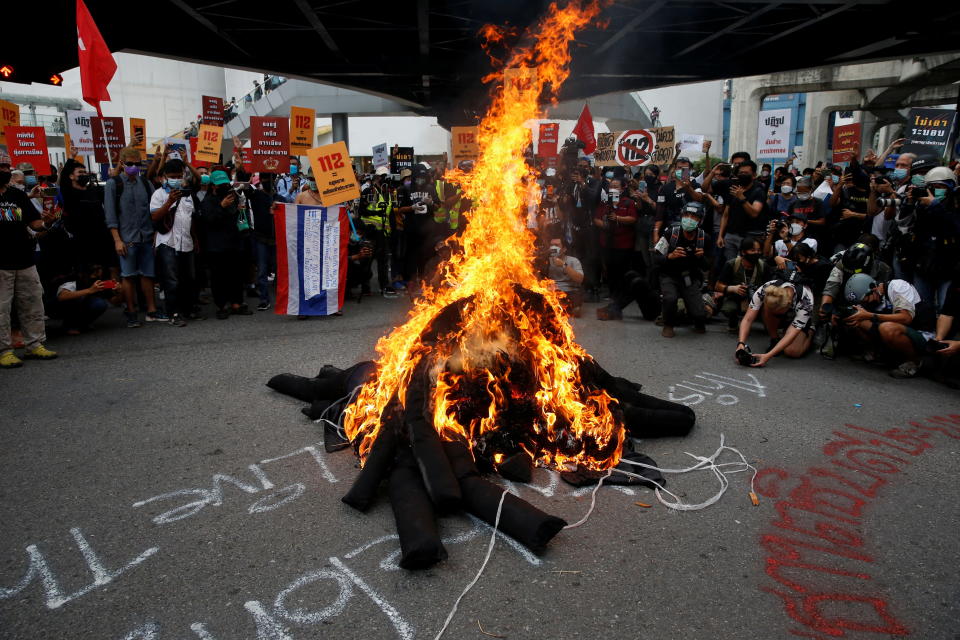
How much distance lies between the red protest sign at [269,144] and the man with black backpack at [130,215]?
227 cm

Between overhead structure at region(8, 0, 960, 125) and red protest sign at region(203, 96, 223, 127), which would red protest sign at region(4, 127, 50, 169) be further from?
red protest sign at region(203, 96, 223, 127)

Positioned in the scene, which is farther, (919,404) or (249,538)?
(919,404)

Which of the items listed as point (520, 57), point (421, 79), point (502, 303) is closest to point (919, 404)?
point (502, 303)

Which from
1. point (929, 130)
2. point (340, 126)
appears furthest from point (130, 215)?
point (340, 126)

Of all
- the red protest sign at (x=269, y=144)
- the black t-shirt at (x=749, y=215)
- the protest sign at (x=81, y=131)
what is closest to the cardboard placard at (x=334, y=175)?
the red protest sign at (x=269, y=144)

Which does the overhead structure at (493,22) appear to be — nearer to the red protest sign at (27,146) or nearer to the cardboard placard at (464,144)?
the red protest sign at (27,146)

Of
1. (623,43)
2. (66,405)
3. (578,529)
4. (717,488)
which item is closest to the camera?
(578,529)

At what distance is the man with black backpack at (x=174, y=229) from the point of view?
8.97 m

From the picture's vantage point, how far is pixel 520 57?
7316 millimetres

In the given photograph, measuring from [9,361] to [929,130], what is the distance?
14.1m

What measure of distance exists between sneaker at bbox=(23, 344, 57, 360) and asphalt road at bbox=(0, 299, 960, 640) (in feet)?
4.56

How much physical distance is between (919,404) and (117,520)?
6.89m

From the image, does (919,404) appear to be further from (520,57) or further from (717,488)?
(520,57)

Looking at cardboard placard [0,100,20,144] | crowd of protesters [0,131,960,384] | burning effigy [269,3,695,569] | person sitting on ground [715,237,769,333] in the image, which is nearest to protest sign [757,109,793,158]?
crowd of protesters [0,131,960,384]
